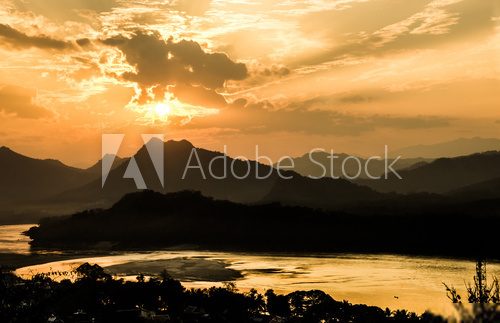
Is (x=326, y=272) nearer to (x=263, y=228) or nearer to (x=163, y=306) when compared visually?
(x=163, y=306)

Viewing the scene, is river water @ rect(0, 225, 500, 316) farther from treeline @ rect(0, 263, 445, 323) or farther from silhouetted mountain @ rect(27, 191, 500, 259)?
silhouetted mountain @ rect(27, 191, 500, 259)

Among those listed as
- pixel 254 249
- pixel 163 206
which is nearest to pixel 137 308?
pixel 254 249

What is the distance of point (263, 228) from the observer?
14662 cm

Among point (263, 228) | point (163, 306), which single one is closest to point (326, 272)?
point (163, 306)

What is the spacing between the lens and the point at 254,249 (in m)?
124

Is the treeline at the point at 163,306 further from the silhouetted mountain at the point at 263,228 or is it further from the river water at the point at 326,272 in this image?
the silhouetted mountain at the point at 263,228

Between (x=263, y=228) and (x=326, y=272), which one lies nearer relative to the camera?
(x=326, y=272)

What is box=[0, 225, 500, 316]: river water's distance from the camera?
60.4 metres

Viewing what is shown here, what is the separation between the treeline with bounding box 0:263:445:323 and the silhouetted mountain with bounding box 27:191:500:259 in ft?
236

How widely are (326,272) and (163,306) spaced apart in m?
37.9

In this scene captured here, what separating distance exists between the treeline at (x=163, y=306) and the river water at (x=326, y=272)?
1104 centimetres

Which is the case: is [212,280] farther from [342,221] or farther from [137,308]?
[342,221]

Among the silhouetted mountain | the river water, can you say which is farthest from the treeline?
the silhouetted mountain

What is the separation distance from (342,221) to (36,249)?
260 ft
